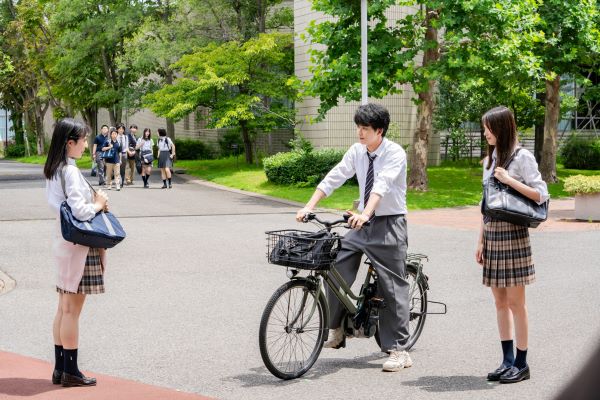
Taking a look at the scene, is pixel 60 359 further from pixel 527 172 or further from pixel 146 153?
pixel 146 153

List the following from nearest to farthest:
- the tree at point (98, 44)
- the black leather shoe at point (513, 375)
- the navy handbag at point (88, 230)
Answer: the navy handbag at point (88, 230) < the black leather shoe at point (513, 375) < the tree at point (98, 44)

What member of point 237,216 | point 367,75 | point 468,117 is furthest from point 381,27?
point 468,117

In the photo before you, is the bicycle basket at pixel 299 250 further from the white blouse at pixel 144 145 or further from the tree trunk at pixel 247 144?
the tree trunk at pixel 247 144

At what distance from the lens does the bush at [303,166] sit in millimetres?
24391

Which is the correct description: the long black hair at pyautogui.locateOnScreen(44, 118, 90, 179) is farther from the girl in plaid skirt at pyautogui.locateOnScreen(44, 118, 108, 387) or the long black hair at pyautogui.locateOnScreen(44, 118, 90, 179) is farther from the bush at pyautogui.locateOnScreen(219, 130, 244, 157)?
the bush at pyautogui.locateOnScreen(219, 130, 244, 157)

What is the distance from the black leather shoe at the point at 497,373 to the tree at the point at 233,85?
74.6ft

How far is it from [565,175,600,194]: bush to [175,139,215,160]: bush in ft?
88.7

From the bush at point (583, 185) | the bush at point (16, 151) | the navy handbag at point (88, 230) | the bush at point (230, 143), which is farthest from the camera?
the bush at point (16, 151)

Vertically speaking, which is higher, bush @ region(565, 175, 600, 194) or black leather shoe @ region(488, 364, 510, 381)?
bush @ region(565, 175, 600, 194)

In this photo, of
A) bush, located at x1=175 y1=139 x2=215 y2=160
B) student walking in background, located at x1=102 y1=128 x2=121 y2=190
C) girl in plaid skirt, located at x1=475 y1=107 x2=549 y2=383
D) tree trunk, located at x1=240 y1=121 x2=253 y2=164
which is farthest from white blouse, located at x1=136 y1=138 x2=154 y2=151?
girl in plaid skirt, located at x1=475 y1=107 x2=549 y2=383

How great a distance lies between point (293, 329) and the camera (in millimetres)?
5551

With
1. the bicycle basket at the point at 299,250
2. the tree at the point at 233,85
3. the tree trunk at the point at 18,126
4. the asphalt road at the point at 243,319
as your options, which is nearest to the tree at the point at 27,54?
the tree trunk at the point at 18,126

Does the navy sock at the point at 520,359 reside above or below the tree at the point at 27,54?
below

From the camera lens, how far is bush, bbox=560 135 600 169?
115 feet
